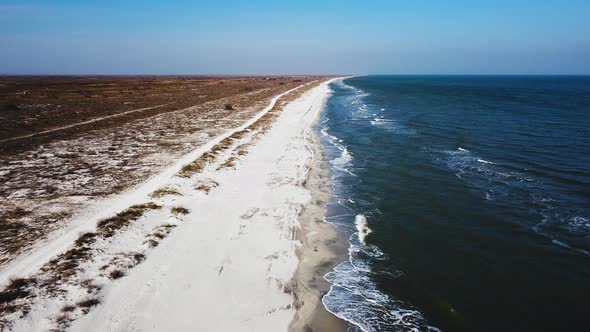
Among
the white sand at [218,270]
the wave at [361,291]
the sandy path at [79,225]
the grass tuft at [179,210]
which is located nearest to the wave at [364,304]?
the wave at [361,291]

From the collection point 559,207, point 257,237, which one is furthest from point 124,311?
point 559,207

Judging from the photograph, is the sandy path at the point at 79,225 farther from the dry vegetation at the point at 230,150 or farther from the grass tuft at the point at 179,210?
the grass tuft at the point at 179,210

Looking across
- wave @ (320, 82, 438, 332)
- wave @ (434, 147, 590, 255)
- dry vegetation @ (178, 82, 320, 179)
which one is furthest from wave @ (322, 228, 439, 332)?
dry vegetation @ (178, 82, 320, 179)

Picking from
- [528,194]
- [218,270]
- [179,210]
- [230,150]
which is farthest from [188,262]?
[528,194]

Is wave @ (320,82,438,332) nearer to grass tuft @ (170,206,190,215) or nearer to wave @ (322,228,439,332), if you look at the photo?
wave @ (322,228,439,332)

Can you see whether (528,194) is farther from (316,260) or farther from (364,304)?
(364,304)
